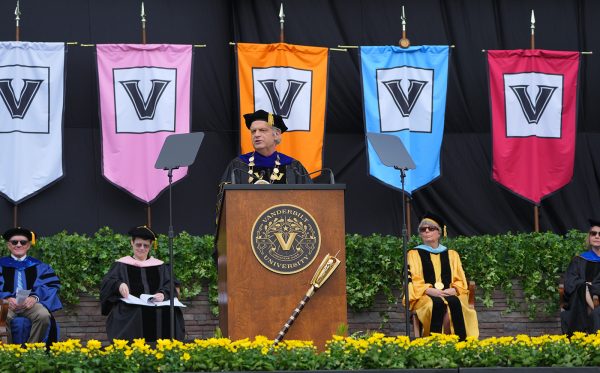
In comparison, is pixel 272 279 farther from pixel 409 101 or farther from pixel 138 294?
pixel 409 101

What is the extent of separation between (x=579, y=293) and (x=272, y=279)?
435 cm

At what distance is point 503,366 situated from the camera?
577 centimetres

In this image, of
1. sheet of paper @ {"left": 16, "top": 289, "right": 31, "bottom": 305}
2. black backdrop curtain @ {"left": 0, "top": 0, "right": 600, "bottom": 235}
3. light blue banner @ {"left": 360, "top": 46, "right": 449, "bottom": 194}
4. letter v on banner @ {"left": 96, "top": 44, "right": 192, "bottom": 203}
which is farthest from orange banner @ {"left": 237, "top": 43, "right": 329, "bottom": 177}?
sheet of paper @ {"left": 16, "top": 289, "right": 31, "bottom": 305}

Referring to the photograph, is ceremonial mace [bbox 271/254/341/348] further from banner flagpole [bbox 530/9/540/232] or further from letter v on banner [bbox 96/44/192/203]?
banner flagpole [bbox 530/9/540/232]

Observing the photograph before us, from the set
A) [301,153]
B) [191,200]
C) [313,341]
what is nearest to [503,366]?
[313,341]

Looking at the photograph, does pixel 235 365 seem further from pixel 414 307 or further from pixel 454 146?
pixel 454 146

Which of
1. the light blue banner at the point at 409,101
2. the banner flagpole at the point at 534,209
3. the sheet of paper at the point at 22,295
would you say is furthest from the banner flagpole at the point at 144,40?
→ the banner flagpole at the point at 534,209

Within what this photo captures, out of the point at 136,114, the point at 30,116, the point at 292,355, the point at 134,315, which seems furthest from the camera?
the point at 136,114

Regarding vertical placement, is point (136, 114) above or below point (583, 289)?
above

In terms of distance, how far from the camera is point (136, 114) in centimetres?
1155

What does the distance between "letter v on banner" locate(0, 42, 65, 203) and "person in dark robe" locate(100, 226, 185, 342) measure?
226cm

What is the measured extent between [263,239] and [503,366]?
1.45 meters

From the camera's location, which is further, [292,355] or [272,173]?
[272,173]

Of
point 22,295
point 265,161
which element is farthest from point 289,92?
point 22,295
